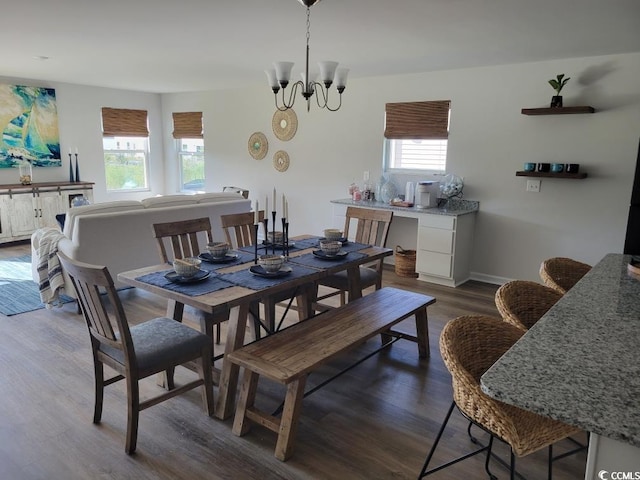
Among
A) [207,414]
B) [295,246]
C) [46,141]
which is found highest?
[46,141]

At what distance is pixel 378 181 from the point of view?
5.77 meters

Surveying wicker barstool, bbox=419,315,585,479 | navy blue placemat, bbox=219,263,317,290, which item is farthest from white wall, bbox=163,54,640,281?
wicker barstool, bbox=419,315,585,479

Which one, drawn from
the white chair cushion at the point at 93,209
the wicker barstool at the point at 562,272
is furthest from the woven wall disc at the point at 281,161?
the wicker barstool at the point at 562,272

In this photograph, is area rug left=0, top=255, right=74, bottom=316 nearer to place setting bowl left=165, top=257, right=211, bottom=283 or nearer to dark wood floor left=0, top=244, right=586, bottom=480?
dark wood floor left=0, top=244, right=586, bottom=480

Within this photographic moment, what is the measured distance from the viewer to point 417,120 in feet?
A: 17.6

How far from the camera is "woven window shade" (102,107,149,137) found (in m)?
7.66

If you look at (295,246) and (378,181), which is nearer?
(295,246)

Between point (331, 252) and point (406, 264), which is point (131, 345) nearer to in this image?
point (331, 252)

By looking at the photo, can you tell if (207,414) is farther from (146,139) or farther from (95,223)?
(146,139)

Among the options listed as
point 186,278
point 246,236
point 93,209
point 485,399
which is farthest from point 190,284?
point 93,209

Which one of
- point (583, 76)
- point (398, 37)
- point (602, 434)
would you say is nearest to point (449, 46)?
point (398, 37)

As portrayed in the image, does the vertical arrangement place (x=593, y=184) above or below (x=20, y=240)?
above

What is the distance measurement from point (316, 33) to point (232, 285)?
216 centimetres

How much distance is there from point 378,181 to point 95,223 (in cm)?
332
